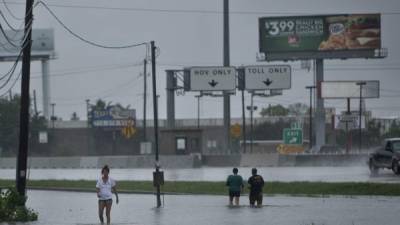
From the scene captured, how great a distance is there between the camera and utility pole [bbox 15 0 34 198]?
31172 millimetres

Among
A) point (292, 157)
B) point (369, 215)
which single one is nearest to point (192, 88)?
point (292, 157)

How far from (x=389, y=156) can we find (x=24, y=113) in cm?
2126

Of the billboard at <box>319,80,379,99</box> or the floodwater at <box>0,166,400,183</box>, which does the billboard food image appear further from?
the floodwater at <box>0,166,400,183</box>

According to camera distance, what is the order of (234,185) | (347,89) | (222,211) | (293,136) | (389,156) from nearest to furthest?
(222,211)
(234,185)
(389,156)
(347,89)
(293,136)

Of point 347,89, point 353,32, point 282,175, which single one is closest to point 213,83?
point 347,89

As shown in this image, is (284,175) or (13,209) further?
(284,175)

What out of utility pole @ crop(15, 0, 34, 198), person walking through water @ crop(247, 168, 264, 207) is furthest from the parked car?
utility pole @ crop(15, 0, 34, 198)

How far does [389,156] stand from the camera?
47625mm

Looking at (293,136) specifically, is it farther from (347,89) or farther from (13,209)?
(13,209)

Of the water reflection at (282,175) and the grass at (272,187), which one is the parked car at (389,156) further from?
the grass at (272,187)

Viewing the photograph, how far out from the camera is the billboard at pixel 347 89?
90688 mm

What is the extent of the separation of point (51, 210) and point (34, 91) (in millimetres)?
106494

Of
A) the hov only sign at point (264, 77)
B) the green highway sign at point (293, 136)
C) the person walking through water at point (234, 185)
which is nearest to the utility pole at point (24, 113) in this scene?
the person walking through water at point (234, 185)

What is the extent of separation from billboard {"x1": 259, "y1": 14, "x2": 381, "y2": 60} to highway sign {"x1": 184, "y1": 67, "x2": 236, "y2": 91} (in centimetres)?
862
